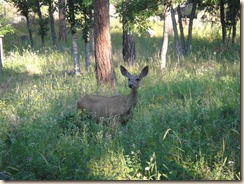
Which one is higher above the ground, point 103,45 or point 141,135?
point 103,45

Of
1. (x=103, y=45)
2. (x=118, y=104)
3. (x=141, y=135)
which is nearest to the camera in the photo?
(x=141, y=135)

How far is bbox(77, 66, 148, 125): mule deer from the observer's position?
7.40 meters

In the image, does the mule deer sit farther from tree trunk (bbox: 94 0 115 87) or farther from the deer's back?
tree trunk (bbox: 94 0 115 87)

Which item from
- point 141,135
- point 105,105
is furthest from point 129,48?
point 141,135

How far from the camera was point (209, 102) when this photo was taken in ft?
22.9

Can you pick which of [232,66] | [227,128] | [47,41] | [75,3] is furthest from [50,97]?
[47,41]

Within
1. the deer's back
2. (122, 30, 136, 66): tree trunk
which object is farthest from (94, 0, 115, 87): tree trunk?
(122, 30, 136, 66): tree trunk

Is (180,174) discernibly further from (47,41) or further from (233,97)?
(47,41)

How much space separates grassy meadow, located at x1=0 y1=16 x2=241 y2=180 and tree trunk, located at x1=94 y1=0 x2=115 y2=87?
995mm

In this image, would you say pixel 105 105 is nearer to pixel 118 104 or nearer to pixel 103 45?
pixel 118 104

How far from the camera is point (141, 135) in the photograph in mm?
5996

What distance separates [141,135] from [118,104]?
1676 mm

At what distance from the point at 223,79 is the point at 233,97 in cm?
139

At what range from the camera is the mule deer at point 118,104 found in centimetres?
740
